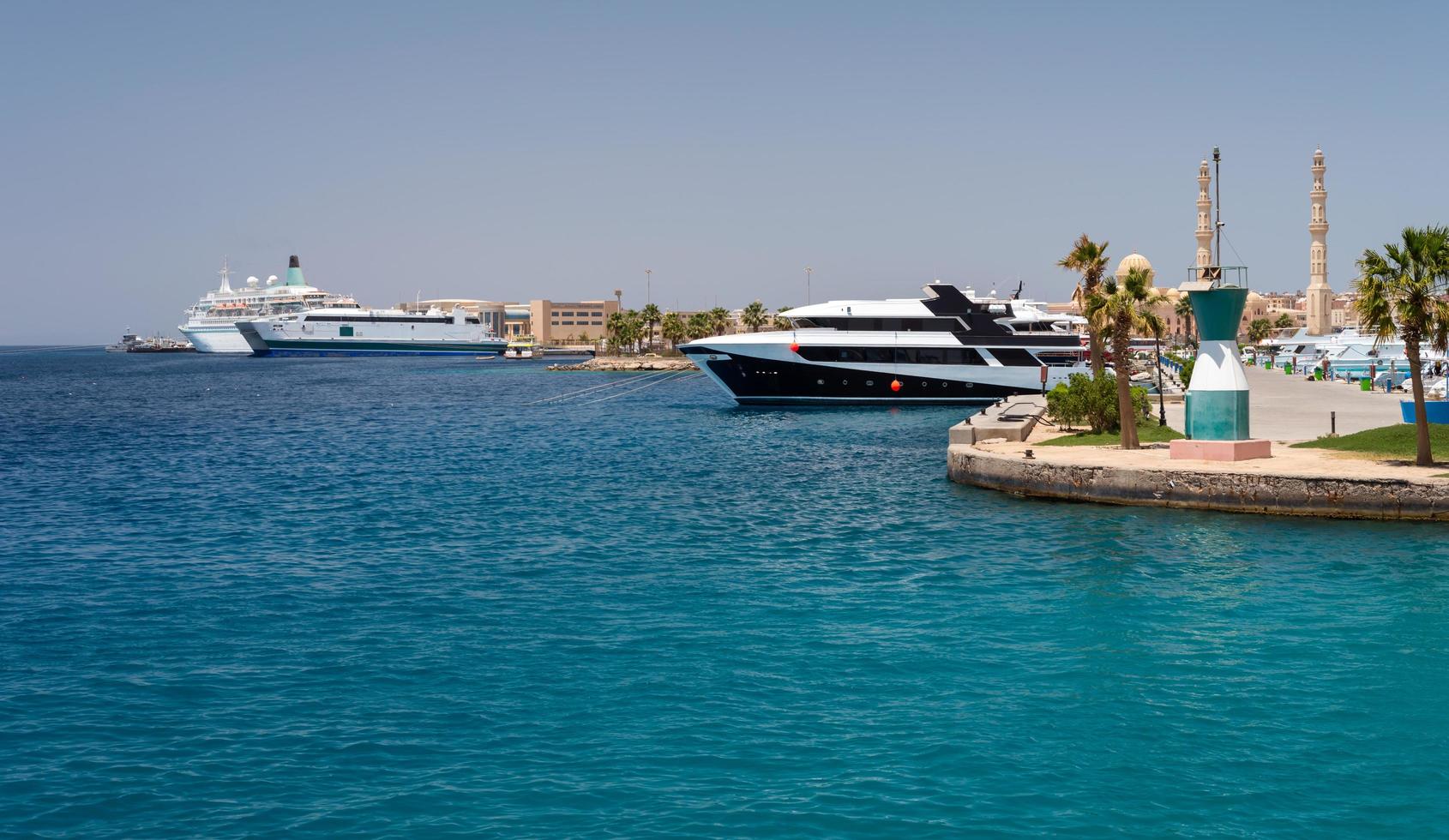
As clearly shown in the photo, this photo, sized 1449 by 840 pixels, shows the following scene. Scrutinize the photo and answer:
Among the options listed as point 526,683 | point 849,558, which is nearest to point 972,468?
point 849,558

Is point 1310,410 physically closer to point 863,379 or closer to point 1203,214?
point 863,379

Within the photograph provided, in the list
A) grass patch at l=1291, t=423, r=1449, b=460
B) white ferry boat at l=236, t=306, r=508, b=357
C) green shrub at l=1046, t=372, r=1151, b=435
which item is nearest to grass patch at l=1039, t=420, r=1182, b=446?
green shrub at l=1046, t=372, r=1151, b=435

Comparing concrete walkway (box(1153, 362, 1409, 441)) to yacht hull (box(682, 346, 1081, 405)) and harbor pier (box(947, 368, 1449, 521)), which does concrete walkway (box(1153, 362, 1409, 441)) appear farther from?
yacht hull (box(682, 346, 1081, 405))

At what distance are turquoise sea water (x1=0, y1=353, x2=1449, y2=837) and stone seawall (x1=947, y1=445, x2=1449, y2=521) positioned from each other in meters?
0.66

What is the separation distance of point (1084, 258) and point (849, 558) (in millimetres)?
15973

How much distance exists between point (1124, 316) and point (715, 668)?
69.3 feet

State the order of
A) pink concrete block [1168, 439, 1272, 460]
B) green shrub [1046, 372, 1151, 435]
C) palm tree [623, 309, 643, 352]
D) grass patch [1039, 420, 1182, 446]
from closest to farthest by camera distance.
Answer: pink concrete block [1168, 439, 1272, 460] → grass patch [1039, 420, 1182, 446] → green shrub [1046, 372, 1151, 435] → palm tree [623, 309, 643, 352]

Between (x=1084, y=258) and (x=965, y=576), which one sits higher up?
(x=1084, y=258)

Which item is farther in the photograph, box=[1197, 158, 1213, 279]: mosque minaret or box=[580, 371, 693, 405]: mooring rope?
box=[1197, 158, 1213, 279]: mosque minaret

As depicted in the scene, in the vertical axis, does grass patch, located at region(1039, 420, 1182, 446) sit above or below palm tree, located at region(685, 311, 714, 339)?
below

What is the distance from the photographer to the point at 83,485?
3572cm

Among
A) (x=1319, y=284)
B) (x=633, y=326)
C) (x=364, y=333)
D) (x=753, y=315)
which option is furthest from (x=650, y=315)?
(x=1319, y=284)

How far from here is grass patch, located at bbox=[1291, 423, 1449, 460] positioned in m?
28.5

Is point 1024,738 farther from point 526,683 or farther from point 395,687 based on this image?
point 395,687
